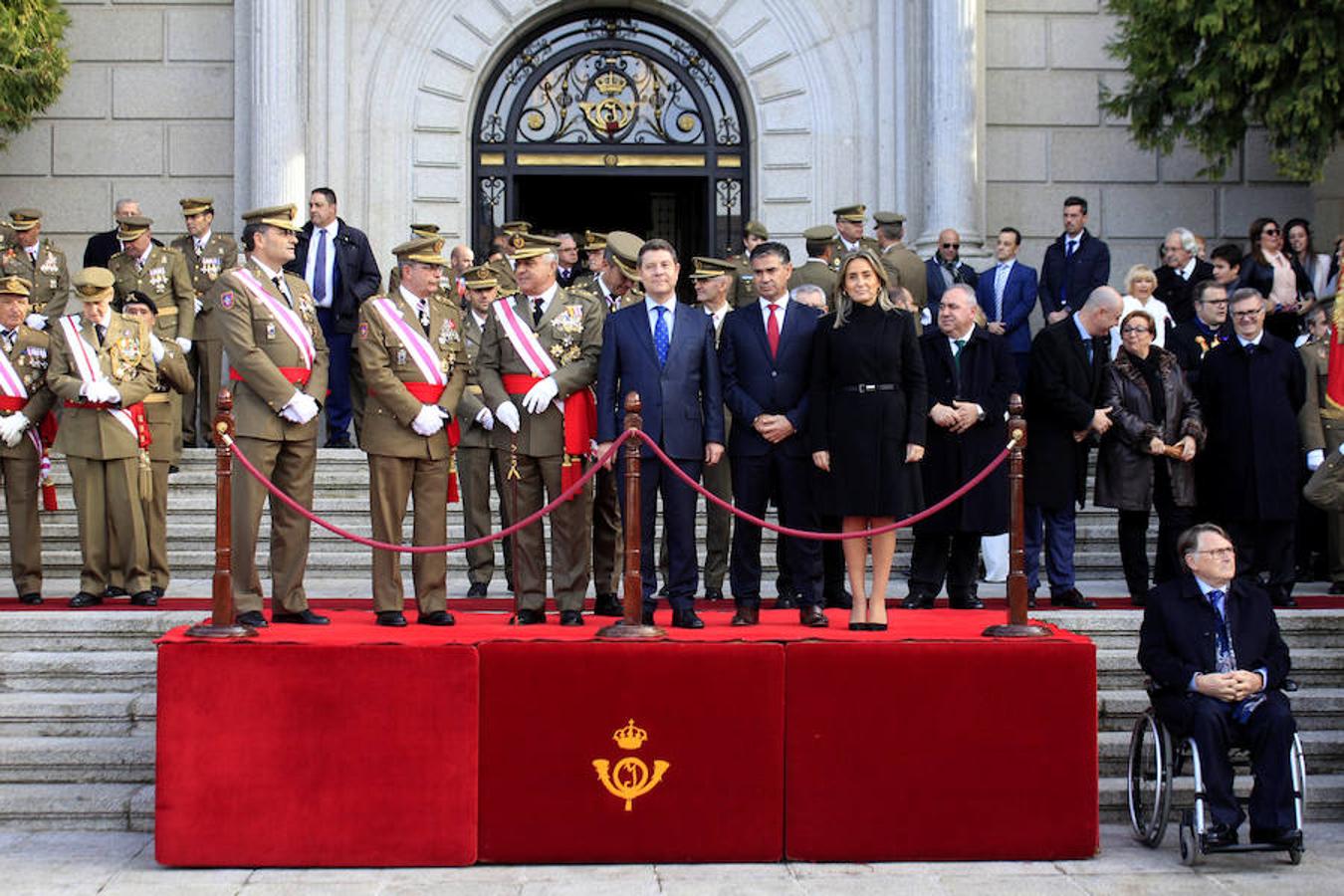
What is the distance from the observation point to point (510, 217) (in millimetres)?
16578

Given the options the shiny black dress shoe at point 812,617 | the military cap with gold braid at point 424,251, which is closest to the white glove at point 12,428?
the military cap with gold braid at point 424,251

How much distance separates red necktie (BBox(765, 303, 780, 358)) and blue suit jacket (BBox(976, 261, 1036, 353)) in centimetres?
508

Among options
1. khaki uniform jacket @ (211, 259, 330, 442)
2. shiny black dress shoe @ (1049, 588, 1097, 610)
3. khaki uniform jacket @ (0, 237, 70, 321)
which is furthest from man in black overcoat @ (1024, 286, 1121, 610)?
khaki uniform jacket @ (0, 237, 70, 321)

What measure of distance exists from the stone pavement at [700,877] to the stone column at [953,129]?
857 cm

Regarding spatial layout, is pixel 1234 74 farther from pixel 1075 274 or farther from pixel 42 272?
pixel 42 272

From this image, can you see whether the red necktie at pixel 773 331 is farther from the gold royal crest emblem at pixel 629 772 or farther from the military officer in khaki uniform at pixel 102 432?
the military officer in khaki uniform at pixel 102 432

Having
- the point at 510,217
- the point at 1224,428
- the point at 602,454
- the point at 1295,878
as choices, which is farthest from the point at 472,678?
the point at 510,217

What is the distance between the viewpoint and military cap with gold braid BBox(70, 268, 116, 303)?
34.8 feet

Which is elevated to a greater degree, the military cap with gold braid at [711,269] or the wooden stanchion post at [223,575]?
the military cap with gold braid at [711,269]

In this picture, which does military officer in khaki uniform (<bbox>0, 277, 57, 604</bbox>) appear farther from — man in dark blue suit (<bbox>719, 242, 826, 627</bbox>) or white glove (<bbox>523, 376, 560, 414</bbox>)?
man in dark blue suit (<bbox>719, 242, 826, 627</bbox>)

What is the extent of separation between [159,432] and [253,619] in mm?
2861

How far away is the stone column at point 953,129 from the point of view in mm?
15703

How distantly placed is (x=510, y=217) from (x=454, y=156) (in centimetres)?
71

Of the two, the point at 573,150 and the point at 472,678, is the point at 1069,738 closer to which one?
the point at 472,678
